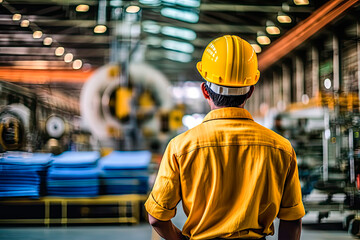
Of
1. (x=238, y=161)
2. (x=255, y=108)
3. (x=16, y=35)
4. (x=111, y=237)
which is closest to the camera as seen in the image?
(x=238, y=161)

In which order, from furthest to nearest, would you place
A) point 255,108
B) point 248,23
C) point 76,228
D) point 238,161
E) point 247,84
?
1. point 255,108
2. point 248,23
3. point 76,228
4. point 247,84
5. point 238,161

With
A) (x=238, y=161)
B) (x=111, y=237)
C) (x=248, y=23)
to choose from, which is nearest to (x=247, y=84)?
(x=238, y=161)

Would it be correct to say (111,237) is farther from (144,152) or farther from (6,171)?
(6,171)

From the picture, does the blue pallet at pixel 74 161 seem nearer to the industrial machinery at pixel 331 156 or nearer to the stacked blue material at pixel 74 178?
the stacked blue material at pixel 74 178

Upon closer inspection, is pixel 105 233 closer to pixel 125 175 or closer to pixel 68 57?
pixel 125 175

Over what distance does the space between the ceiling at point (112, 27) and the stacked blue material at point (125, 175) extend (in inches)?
50.1

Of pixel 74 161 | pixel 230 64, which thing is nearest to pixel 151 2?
pixel 74 161

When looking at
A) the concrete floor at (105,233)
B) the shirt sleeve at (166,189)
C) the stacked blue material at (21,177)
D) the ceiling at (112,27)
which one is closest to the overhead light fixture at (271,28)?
the ceiling at (112,27)

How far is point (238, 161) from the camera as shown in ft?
3.97

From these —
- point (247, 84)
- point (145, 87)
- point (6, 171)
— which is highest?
point (145, 87)

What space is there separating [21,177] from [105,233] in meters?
1.46

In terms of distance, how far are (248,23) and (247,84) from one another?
953 cm

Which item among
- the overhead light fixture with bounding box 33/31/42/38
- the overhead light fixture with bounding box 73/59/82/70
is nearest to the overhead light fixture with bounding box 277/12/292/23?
the overhead light fixture with bounding box 73/59/82/70

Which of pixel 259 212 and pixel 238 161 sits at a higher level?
pixel 238 161
